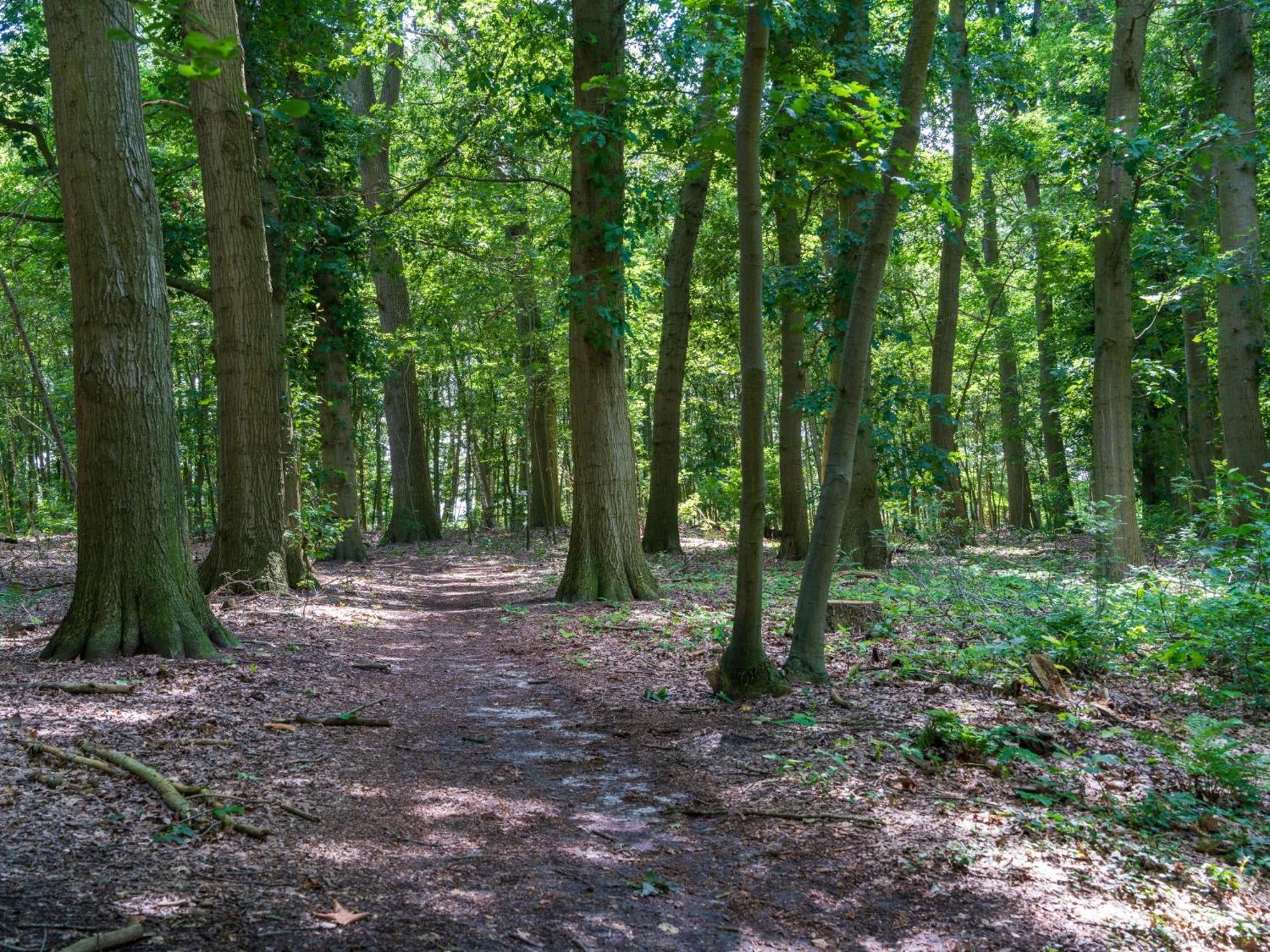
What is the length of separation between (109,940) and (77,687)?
360 cm

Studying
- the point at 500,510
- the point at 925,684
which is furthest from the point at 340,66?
the point at 500,510

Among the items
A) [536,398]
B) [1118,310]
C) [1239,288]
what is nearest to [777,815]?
[1118,310]

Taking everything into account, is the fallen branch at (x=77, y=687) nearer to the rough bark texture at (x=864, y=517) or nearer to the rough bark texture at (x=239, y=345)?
the rough bark texture at (x=239, y=345)

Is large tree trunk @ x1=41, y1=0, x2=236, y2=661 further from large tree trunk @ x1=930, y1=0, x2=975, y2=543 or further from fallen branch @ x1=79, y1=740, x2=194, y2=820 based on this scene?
large tree trunk @ x1=930, y1=0, x2=975, y2=543

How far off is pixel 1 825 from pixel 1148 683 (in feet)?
22.9

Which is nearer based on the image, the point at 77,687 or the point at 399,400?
the point at 77,687

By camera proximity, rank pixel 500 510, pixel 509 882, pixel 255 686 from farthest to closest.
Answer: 1. pixel 500 510
2. pixel 255 686
3. pixel 509 882

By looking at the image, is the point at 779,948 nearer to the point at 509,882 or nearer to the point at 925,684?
the point at 509,882

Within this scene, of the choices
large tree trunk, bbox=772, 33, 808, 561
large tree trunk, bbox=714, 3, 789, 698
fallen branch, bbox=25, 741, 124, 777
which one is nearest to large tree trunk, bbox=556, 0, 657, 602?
large tree trunk, bbox=772, 33, 808, 561

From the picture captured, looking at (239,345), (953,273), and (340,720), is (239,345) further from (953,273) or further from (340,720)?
(953,273)

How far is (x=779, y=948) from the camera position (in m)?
3.06

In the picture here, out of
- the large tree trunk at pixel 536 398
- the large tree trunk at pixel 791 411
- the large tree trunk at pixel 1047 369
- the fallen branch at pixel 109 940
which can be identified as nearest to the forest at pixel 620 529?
the fallen branch at pixel 109 940

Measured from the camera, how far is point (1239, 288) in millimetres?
12875

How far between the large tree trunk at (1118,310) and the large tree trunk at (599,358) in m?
5.78
